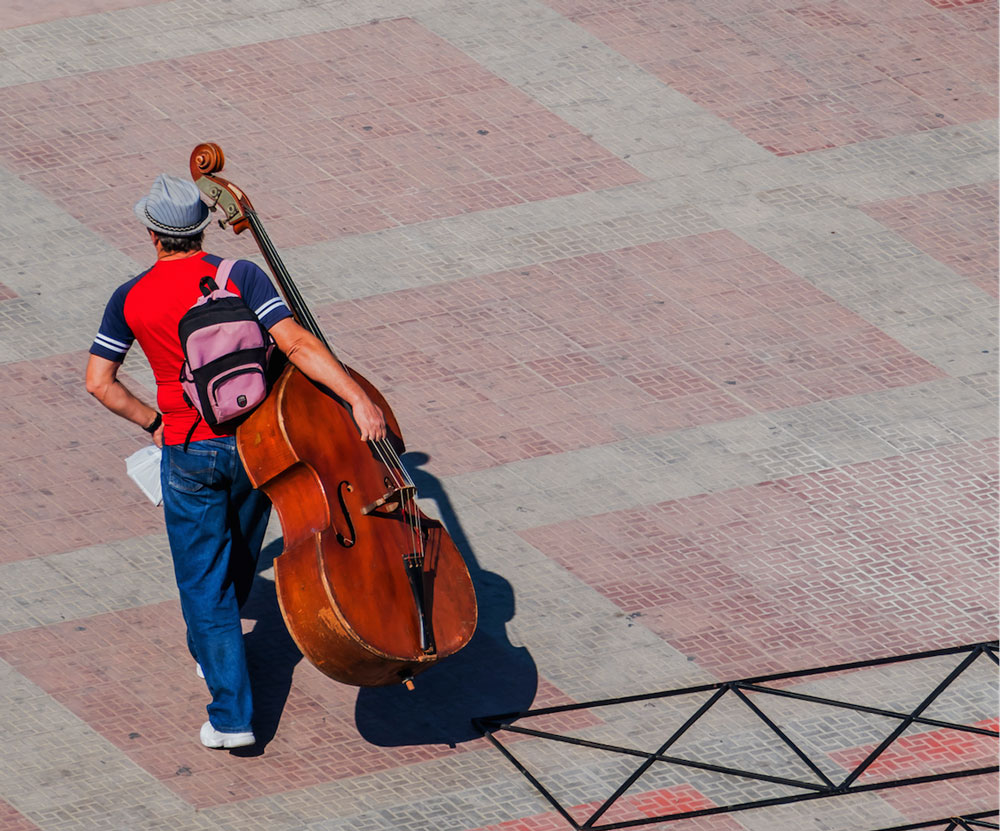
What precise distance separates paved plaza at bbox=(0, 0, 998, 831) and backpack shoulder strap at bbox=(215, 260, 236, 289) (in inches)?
67.4

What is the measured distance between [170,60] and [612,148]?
9.53ft

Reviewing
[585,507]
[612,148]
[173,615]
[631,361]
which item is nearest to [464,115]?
[612,148]

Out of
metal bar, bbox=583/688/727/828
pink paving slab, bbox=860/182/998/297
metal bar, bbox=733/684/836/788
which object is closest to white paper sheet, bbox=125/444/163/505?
metal bar, bbox=583/688/727/828

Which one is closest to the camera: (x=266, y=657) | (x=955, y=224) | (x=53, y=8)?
(x=266, y=657)

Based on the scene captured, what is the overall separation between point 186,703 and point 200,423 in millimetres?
1247

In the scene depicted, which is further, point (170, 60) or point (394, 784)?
point (170, 60)

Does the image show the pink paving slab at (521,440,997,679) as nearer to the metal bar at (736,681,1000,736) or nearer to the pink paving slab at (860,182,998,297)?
the metal bar at (736,681,1000,736)

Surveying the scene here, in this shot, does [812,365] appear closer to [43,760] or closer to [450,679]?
[450,679]

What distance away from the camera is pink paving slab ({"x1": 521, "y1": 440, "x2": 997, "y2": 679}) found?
8.46 meters

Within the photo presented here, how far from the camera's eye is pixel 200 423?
7527 millimetres

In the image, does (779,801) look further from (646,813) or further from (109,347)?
(109,347)

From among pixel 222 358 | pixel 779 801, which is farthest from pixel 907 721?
pixel 222 358

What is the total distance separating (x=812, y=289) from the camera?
10.9 metres

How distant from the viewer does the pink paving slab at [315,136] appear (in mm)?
11586
